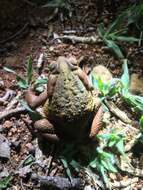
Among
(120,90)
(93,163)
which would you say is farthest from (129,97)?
(93,163)

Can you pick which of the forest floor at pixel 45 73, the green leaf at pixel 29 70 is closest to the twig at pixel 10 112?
the forest floor at pixel 45 73

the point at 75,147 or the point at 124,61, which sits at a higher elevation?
the point at 124,61

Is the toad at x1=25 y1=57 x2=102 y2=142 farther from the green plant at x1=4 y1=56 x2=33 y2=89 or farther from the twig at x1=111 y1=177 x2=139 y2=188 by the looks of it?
the twig at x1=111 y1=177 x2=139 y2=188

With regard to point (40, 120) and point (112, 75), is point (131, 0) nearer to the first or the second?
point (112, 75)

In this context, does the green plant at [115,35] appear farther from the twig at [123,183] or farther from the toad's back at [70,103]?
the twig at [123,183]

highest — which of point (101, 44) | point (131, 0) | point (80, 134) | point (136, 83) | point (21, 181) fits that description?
point (131, 0)

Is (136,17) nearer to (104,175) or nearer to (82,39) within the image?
(82,39)

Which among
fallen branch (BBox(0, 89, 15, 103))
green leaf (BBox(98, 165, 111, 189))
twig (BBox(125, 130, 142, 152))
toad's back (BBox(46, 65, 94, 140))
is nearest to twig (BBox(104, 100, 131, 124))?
twig (BBox(125, 130, 142, 152))

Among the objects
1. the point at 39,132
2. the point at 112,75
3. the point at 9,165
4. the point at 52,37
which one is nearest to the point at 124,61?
the point at 112,75
